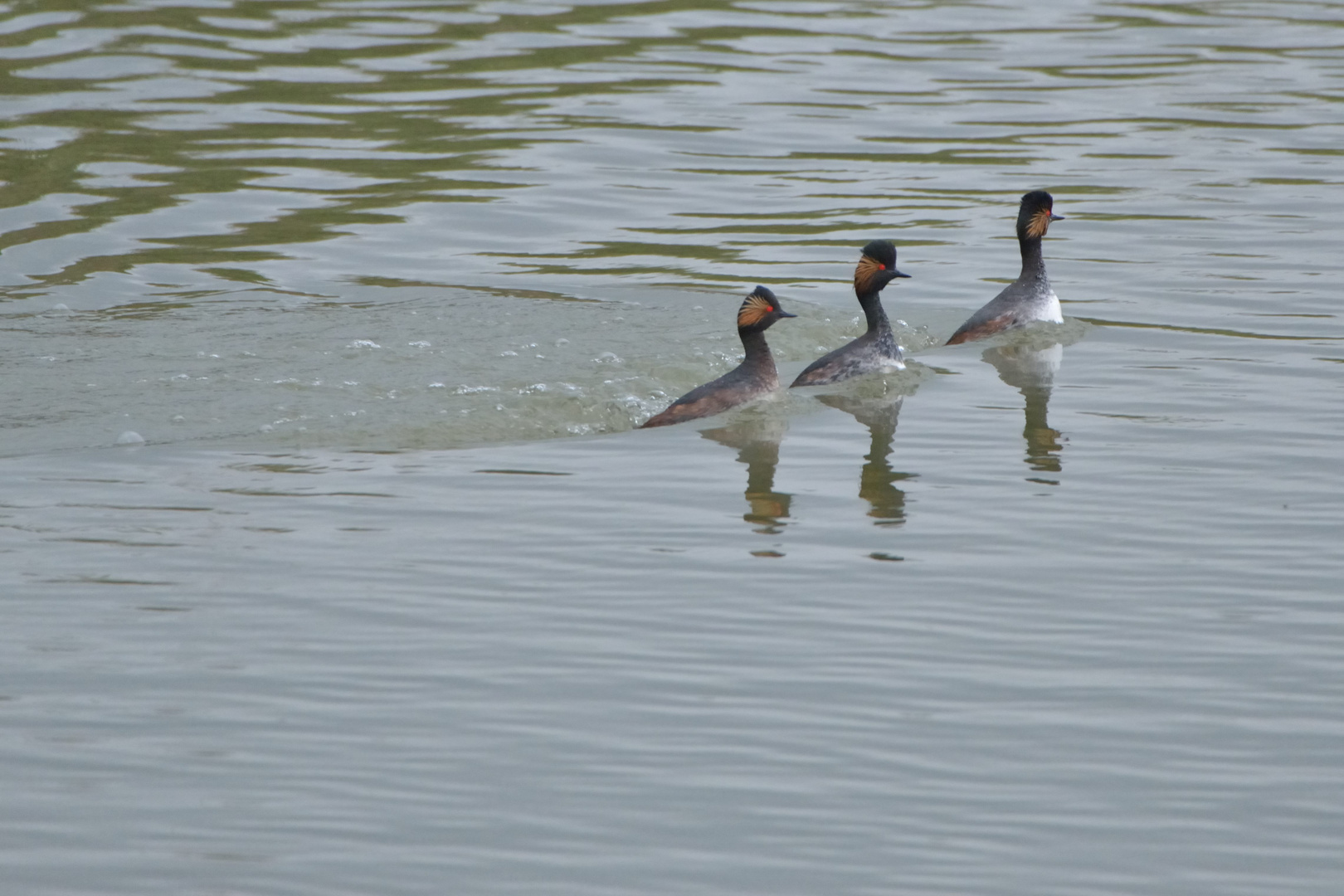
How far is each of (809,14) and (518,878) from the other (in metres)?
28.7

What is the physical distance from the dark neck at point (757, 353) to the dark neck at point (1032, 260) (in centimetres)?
358

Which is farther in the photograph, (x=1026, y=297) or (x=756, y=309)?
(x=1026, y=297)

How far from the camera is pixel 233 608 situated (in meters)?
8.41

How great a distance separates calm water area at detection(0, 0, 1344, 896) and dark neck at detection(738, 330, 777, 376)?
417 mm

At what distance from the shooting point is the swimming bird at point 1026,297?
603 inches

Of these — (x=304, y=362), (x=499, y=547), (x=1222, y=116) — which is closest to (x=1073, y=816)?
(x=499, y=547)

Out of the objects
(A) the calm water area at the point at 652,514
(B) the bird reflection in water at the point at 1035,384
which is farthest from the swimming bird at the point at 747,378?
(B) the bird reflection in water at the point at 1035,384

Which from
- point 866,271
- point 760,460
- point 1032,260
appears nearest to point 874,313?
point 866,271

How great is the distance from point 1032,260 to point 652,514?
697 cm

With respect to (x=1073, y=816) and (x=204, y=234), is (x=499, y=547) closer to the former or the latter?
(x=1073, y=816)

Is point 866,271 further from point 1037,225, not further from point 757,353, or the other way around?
point 1037,225

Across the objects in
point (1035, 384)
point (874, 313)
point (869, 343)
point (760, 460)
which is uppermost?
point (874, 313)

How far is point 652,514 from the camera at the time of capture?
32.9 ft

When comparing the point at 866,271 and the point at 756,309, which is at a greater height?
the point at 866,271
